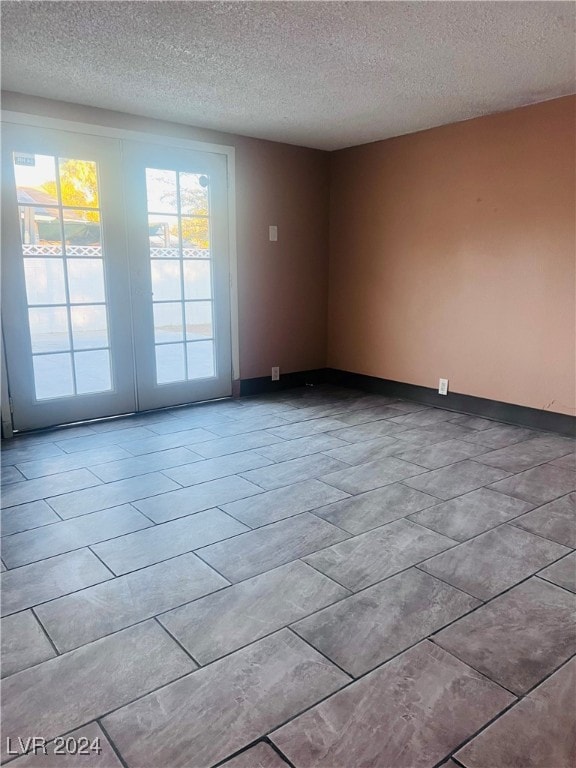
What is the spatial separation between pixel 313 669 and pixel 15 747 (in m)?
0.82

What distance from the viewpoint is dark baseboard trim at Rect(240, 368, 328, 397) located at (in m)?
5.12

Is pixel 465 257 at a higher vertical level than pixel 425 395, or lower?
higher

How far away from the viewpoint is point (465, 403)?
14.9 feet

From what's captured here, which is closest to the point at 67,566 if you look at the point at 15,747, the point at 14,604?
the point at 14,604

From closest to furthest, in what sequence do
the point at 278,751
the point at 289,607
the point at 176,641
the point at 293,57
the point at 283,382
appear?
1. the point at 278,751
2. the point at 176,641
3. the point at 289,607
4. the point at 293,57
5. the point at 283,382

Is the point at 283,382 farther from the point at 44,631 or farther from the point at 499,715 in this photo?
the point at 499,715

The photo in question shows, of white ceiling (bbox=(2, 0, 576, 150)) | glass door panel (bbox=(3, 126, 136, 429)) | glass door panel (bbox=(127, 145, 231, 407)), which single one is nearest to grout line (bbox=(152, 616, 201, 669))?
white ceiling (bbox=(2, 0, 576, 150))

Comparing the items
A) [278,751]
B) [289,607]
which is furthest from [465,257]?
[278,751]

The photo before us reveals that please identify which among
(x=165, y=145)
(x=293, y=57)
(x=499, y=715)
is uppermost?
(x=293, y=57)

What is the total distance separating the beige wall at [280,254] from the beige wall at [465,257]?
0.64ft

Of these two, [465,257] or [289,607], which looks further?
[465,257]

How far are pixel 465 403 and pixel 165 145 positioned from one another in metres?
3.19

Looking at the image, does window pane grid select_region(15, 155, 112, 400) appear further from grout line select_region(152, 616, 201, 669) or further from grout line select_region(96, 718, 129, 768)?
grout line select_region(96, 718, 129, 768)

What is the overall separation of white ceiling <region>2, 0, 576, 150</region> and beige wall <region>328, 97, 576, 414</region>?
1.18ft
